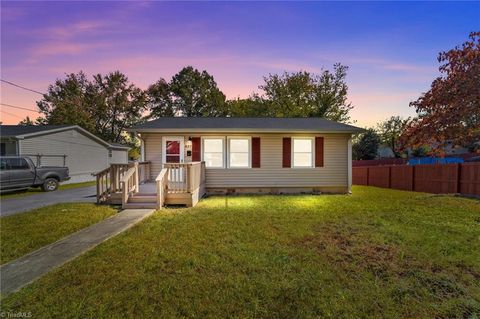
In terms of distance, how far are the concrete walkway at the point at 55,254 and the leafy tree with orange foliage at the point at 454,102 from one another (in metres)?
7.22

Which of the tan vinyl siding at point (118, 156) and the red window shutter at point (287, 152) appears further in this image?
the tan vinyl siding at point (118, 156)

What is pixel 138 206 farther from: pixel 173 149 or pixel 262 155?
pixel 262 155

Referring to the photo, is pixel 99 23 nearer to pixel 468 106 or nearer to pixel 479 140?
pixel 468 106

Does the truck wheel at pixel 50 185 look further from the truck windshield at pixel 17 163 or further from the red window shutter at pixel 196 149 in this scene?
the red window shutter at pixel 196 149

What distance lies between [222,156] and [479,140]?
27.2 feet

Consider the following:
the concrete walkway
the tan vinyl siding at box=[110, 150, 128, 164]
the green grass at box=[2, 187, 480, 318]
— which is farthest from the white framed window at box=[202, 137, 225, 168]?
the tan vinyl siding at box=[110, 150, 128, 164]

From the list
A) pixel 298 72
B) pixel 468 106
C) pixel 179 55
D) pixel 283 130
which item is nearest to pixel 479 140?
pixel 468 106

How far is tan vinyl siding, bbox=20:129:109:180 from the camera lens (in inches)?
625

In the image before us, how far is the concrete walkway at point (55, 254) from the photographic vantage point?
3.18 meters

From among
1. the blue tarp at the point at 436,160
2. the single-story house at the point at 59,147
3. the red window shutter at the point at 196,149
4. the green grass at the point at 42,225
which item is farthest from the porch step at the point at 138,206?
the blue tarp at the point at 436,160

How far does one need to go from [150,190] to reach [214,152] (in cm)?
332

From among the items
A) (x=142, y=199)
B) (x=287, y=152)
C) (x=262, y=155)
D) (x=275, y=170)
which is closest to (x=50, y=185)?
(x=142, y=199)

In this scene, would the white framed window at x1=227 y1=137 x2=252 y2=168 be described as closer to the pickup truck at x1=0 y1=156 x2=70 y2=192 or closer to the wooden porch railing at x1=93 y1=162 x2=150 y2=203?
the wooden porch railing at x1=93 y1=162 x2=150 y2=203

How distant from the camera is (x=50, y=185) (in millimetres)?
13133
